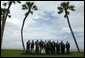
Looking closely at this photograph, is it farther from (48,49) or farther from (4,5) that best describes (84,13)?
(4,5)

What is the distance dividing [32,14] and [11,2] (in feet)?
43.2

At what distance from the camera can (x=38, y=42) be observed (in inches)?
1358

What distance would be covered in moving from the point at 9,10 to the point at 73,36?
16.3 meters

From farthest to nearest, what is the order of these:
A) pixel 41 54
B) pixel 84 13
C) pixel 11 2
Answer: pixel 11 2 < pixel 84 13 < pixel 41 54

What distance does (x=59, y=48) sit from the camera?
35406 mm

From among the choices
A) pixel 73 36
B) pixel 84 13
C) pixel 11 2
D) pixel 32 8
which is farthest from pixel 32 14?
pixel 84 13

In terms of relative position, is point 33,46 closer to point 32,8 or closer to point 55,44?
point 55,44

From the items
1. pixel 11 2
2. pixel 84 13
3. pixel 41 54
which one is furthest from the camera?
pixel 11 2

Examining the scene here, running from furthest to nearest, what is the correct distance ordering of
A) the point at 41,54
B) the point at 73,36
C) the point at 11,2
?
the point at 73,36, the point at 11,2, the point at 41,54

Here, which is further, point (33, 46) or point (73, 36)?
point (73, 36)

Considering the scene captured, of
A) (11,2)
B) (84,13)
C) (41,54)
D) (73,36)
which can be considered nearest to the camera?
(41,54)

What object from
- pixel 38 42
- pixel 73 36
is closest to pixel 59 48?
pixel 38 42

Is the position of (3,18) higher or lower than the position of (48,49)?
higher

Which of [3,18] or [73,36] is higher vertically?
[3,18]
